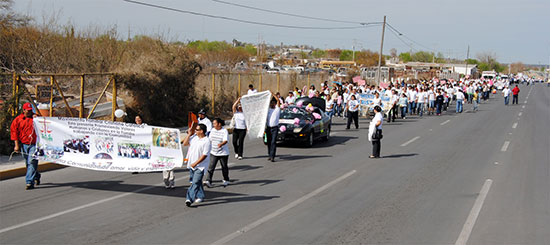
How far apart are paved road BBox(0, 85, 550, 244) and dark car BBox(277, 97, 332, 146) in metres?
1.08

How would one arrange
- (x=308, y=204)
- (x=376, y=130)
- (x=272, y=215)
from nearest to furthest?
(x=272, y=215) → (x=308, y=204) → (x=376, y=130)

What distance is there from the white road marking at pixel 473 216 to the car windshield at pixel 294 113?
728cm

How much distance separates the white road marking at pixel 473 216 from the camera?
7.69m

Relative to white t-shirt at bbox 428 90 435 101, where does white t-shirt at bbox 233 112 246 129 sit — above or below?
below

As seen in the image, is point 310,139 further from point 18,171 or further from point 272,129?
point 18,171

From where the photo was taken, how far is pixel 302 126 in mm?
17109

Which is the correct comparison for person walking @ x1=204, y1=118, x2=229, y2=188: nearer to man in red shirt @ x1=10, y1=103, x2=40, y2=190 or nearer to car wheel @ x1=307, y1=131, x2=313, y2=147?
man in red shirt @ x1=10, y1=103, x2=40, y2=190

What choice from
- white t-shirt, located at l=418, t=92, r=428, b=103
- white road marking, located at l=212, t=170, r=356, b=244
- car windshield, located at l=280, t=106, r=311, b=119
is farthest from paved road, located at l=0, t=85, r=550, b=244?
white t-shirt, located at l=418, t=92, r=428, b=103

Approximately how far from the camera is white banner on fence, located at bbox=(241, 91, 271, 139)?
47.2 feet

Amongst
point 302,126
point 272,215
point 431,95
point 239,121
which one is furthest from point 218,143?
point 431,95

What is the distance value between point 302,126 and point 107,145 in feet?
26.9

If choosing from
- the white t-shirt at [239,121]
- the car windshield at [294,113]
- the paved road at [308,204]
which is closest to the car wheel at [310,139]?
the car windshield at [294,113]

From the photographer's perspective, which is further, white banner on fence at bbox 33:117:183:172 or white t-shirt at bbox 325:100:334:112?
white t-shirt at bbox 325:100:334:112

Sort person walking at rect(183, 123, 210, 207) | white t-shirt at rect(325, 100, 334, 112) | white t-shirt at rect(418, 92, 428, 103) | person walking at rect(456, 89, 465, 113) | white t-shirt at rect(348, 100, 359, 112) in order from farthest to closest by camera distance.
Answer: person walking at rect(456, 89, 465, 113)
white t-shirt at rect(418, 92, 428, 103)
white t-shirt at rect(325, 100, 334, 112)
white t-shirt at rect(348, 100, 359, 112)
person walking at rect(183, 123, 210, 207)
